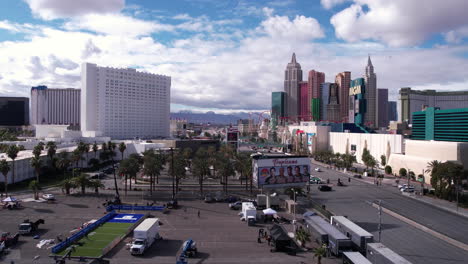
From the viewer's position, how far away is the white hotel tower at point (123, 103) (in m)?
149

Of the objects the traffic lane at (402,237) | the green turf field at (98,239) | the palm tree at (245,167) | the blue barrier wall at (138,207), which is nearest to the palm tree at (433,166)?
the traffic lane at (402,237)

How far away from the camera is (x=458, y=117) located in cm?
8344

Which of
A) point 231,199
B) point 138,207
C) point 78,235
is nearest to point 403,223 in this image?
point 231,199

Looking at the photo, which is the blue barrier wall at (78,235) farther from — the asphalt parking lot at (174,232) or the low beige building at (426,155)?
the low beige building at (426,155)

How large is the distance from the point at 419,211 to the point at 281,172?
18.1m

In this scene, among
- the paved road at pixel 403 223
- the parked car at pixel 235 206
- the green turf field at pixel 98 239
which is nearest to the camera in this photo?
the green turf field at pixel 98 239

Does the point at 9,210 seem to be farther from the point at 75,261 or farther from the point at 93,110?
the point at 93,110

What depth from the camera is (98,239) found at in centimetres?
2908

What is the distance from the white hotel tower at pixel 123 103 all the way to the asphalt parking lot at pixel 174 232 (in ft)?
341

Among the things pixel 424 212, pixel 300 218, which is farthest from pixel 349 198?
pixel 300 218

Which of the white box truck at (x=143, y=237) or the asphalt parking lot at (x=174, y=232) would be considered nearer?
the asphalt parking lot at (x=174, y=232)

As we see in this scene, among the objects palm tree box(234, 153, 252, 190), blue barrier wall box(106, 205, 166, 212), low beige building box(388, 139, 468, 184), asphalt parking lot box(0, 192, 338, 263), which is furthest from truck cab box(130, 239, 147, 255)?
low beige building box(388, 139, 468, 184)

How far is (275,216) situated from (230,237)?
835cm

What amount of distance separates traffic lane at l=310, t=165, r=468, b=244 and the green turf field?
31394mm
